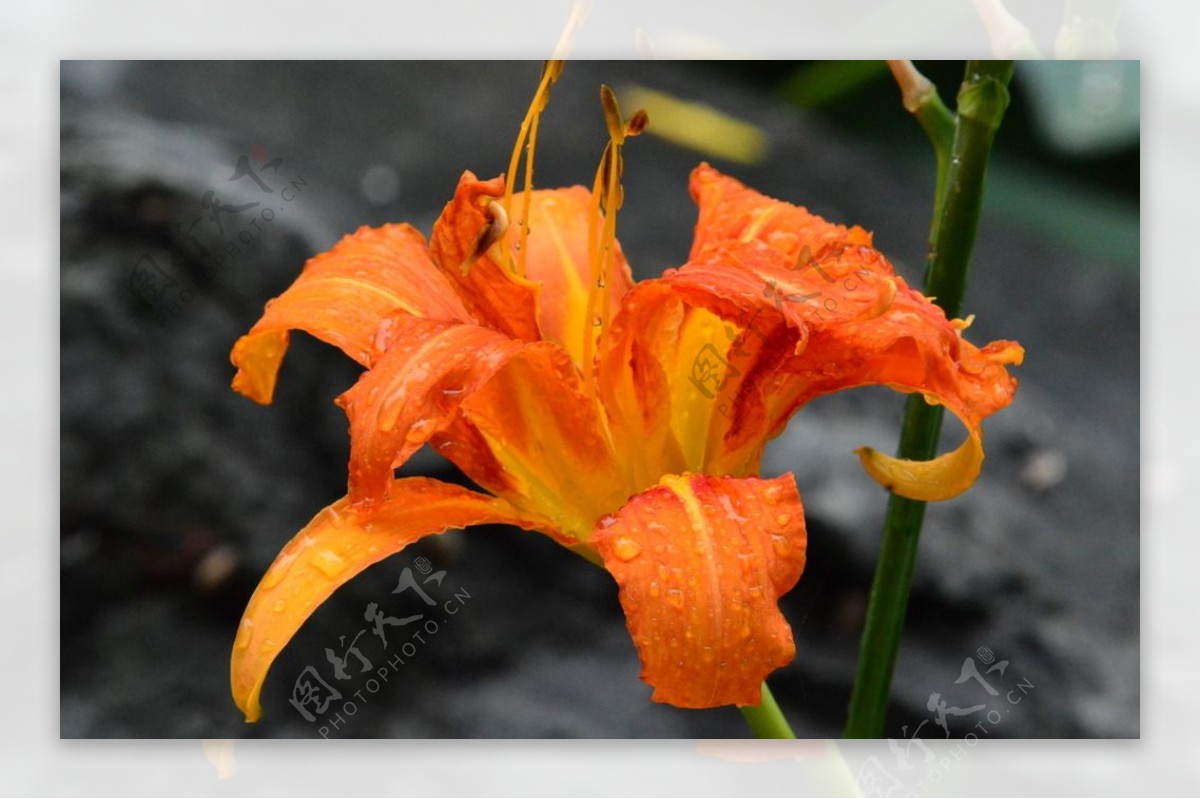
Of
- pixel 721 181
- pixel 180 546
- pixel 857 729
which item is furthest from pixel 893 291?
pixel 180 546

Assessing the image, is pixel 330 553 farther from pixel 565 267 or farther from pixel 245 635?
pixel 565 267

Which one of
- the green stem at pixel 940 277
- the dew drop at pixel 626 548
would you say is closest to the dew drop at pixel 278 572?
the dew drop at pixel 626 548

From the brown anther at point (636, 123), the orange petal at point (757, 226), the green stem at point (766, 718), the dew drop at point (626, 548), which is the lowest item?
the green stem at point (766, 718)

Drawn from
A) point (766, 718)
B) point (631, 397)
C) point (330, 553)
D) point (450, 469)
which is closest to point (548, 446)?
point (631, 397)

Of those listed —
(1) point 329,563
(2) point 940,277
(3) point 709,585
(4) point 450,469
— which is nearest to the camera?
(3) point 709,585

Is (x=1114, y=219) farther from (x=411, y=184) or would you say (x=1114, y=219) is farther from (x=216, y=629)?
(x=216, y=629)

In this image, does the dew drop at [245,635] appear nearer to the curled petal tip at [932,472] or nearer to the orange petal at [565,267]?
the orange petal at [565,267]
